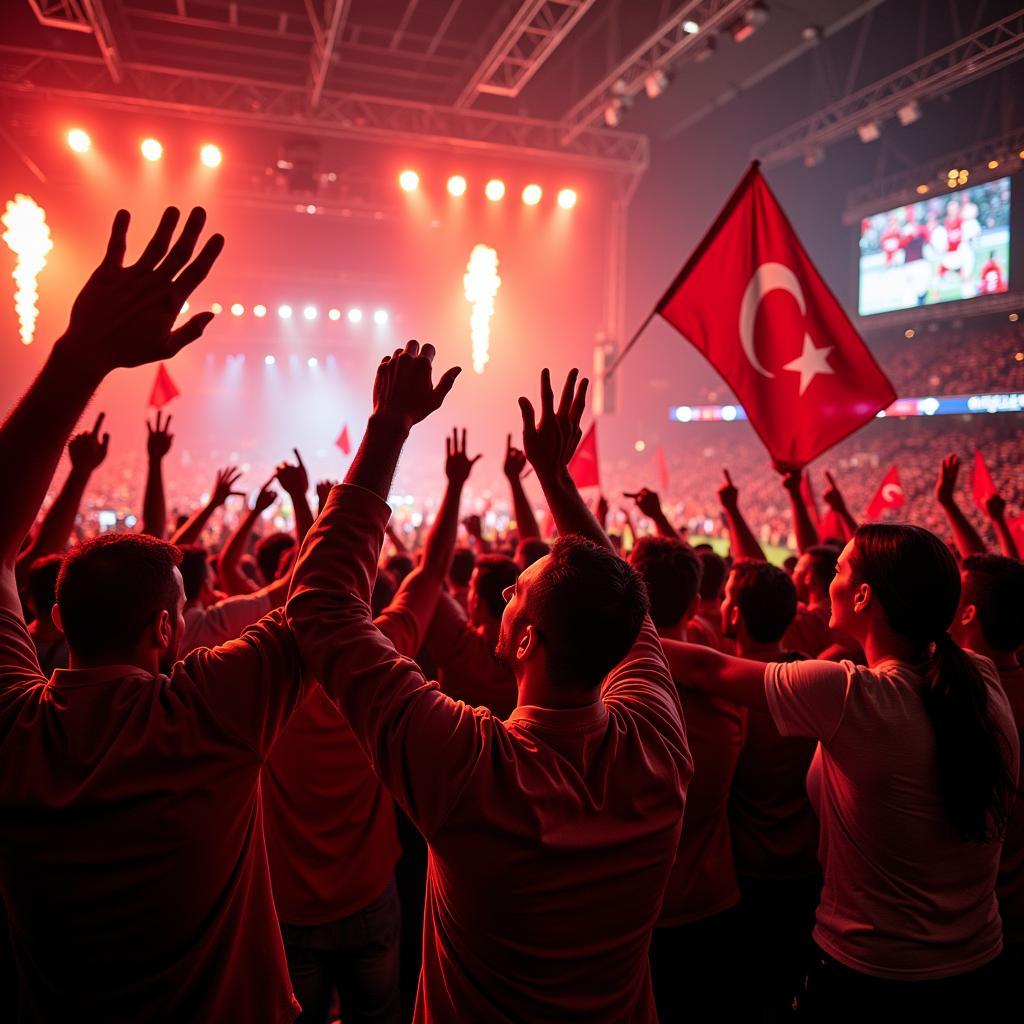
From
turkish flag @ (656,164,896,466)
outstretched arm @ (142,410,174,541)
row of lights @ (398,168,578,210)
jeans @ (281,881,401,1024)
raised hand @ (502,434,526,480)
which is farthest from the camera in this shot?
row of lights @ (398,168,578,210)

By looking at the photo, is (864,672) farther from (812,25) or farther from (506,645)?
(812,25)

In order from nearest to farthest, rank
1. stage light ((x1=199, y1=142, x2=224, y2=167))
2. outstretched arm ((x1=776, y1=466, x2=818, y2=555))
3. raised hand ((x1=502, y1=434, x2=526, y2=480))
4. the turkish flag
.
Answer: raised hand ((x1=502, y1=434, x2=526, y2=480)) → outstretched arm ((x1=776, y1=466, x2=818, y2=555)) → the turkish flag → stage light ((x1=199, y1=142, x2=224, y2=167))

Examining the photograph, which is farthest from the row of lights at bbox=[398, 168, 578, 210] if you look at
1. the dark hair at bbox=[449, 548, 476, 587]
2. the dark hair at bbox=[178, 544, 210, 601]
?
the dark hair at bbox=[178, 544, 210, 601]

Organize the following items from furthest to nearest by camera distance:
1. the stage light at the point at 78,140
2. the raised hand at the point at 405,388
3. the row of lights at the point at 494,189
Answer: the row of lights at the point at 494,189
the stage light at the point at 78,140
the raised hand at the point at 405,388

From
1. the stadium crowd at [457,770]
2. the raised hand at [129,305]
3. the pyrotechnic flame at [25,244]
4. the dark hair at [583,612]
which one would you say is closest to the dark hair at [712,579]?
the stadium crowd at [457,770]

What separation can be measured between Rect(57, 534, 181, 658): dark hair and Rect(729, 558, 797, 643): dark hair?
1951 millimetres

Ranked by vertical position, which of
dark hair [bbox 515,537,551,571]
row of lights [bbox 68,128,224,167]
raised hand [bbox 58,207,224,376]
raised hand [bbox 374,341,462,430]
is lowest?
dark hair [bbox 515,537,551,571]

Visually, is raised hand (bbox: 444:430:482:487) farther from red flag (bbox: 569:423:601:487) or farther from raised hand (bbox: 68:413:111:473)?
red flag (bbox: 569:423:601:487)

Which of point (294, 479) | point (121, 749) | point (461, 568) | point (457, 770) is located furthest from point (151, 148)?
point (457, 770)

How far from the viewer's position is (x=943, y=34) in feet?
55.1

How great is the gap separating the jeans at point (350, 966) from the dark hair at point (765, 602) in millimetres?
1596

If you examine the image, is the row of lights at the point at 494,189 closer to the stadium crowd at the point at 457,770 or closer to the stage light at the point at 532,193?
the stage light at the point at 532,193

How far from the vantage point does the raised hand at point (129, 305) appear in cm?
141

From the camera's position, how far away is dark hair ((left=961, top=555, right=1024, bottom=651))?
257 cm
